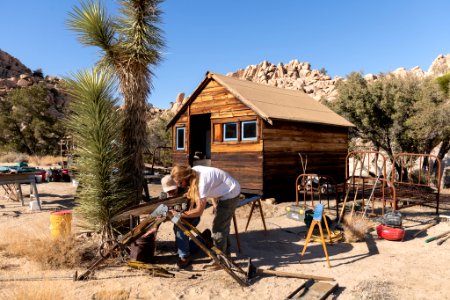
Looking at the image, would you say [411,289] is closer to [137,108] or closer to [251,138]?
[137,108]

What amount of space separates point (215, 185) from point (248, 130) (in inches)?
294

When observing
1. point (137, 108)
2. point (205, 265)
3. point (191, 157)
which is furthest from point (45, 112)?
point (205, 265)

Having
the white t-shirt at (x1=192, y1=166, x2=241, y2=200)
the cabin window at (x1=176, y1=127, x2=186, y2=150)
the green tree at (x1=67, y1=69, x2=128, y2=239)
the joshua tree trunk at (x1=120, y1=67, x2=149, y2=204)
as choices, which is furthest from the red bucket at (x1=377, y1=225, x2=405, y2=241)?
the cabin window at (x1=176, y1=127, x2=186, y2=150)

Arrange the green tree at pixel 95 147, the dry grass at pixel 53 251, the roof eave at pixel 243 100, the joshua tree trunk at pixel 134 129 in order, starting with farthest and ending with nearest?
the roof eave at pixel 243 100 < the joshua tree trunk at pixel 134 129 < the green tree at pixel 95 147 < the dry grass at pixel 53 251

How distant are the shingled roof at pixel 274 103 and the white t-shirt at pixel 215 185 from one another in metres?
6.17

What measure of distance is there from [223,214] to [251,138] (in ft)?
23.2

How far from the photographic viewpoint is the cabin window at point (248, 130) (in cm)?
1213

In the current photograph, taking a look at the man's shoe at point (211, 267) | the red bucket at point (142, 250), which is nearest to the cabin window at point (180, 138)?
the red bucket at point (142, 250)

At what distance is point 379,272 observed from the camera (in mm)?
5340

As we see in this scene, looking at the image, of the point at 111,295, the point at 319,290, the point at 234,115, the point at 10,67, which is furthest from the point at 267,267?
the point at 10,67

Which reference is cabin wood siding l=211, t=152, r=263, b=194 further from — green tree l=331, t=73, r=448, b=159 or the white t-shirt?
green tree l=331, t=73, r=448, b=159

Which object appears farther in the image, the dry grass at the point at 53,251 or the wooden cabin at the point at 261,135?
the wooden cabin at the point at 261,135

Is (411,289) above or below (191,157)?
below

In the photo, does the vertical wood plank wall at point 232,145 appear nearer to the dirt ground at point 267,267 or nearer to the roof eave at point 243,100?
the roof eave at point 243,100
